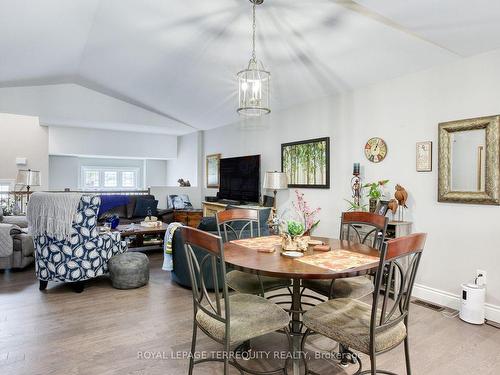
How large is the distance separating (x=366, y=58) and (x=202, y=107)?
3.75 metres

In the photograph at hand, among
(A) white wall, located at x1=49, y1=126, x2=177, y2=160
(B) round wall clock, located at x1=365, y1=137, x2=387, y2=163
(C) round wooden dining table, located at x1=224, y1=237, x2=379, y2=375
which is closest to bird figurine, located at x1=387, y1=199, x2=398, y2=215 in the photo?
(B) round wall clock, located at x1=365, y1=137, x2=387, y2=163

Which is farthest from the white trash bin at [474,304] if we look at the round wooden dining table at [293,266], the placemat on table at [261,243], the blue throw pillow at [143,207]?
the blue throw pillow at [143,207]

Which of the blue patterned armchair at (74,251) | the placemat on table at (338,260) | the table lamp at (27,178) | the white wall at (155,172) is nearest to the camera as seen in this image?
the placemat on table at (338,260)

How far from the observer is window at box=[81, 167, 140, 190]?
384 inches

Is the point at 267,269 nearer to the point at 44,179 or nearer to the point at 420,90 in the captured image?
the point at 420,90

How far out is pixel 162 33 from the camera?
408cm

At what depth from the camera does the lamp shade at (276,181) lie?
5.07 metres

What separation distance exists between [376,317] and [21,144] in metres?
8.15

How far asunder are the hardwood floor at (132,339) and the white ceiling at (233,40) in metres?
2.61

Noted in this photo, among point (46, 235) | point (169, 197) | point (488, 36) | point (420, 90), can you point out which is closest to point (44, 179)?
point (169, 197)

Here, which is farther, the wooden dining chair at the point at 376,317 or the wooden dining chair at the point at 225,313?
the wooden dining chair at the point at 225,313

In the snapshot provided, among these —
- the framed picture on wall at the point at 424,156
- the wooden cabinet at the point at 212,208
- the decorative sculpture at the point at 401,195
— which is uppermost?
the framed picture on wall at the point at 424,156

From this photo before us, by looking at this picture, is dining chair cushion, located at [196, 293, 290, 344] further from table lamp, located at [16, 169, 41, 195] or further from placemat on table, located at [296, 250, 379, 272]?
table lamp, located at [16, 169, 41, 195]

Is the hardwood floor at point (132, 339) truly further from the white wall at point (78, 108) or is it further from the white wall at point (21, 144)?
the white wall at point (21, 144)
